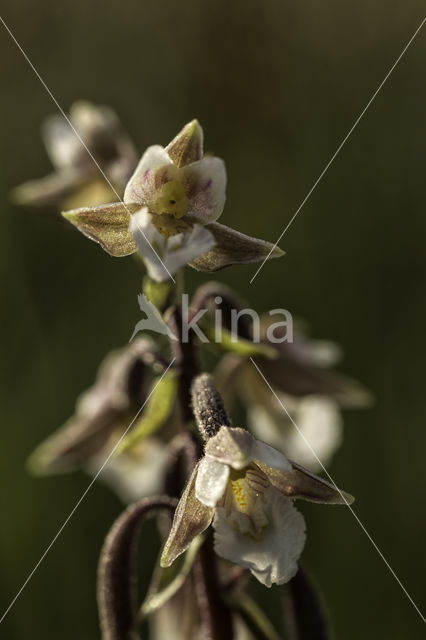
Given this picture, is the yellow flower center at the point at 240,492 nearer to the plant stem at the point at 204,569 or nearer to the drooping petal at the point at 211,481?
the drooping petal at the point at 211,481

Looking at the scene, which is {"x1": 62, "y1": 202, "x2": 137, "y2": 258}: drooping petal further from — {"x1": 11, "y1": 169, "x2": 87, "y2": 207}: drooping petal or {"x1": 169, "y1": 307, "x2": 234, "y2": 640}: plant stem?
{"x1": 11, "y1": 169, "x2": 87, "y2": 207}: drooping petal

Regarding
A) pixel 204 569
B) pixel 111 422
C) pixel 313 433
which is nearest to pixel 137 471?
pixel 111 422

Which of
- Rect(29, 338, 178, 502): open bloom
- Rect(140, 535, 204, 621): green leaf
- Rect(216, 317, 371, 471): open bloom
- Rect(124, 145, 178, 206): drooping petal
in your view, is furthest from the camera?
Rect(216, 317, 371, 471): open bloom

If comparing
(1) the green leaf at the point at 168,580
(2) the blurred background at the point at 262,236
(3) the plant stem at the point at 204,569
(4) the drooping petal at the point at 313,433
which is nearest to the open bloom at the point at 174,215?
(3) the plant stem at the point at 204,569

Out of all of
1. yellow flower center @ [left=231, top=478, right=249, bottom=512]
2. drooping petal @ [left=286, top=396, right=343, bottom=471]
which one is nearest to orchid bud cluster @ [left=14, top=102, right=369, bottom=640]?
yellow flower center @ [left=231, top=478, right=249, bottom=512]

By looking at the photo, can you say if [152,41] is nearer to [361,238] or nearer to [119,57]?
[119,57]

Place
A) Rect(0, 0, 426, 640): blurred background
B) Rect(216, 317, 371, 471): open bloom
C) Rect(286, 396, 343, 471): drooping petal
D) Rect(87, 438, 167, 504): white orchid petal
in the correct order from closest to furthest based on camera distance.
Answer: Rect(216, 317, 371, 471): open bloom, Rect(87, 438, 167, 504): white orchid petal, Rect(286, 396, 343, 471): drooping petal, Rect(0, 0, 426, 640): blurred background
